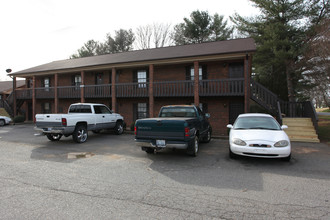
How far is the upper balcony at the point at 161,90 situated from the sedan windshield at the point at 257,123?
515 centimetres

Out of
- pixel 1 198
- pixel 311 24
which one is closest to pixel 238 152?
pixel 1 198

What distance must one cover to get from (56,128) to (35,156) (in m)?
1.97

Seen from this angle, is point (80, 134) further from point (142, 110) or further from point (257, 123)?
point (257, 123)

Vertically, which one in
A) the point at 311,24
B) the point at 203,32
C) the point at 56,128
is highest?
the point at 203,32

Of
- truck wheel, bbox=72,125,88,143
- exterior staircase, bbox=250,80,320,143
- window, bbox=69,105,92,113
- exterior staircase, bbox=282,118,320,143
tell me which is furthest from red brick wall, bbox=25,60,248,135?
truck wheel, bbox=72,125,88,143

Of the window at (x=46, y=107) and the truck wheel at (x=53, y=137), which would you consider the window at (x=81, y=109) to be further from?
the window at (x=46, y=107)

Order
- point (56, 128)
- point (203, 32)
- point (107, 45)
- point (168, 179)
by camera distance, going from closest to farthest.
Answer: point (168, 179) < point (56, 128) < point (203, 32) < point (107, 45)

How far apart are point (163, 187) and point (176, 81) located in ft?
34.1

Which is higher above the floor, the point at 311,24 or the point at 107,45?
the point at 107,45

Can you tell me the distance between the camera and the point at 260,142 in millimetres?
5727

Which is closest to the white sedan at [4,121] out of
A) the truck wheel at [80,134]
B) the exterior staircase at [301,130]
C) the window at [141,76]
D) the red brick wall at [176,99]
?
the red brick wall at [176,99]

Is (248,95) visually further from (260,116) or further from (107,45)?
(107,45)

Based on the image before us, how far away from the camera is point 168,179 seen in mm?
4684

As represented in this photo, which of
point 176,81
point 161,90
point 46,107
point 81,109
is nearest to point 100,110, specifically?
point 81,109
